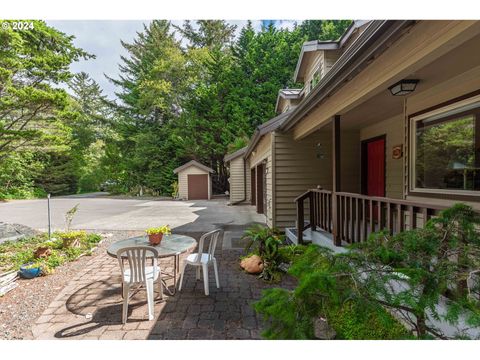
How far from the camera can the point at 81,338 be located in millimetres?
2582

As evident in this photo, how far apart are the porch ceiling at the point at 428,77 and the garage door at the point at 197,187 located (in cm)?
1505

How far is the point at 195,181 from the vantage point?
19.7 metres

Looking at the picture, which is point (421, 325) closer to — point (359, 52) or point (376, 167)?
point (359, 52)

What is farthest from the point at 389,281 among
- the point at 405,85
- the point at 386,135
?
the point at 386,135

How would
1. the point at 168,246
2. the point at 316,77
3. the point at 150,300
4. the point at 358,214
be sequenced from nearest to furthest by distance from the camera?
the point at 150,300
the point at 358,214
the point at 168,246
the point at 316,77

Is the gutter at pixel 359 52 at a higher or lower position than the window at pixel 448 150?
higher

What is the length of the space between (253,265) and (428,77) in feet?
11.6

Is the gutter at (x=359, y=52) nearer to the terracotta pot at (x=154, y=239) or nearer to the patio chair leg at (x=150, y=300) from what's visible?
the terracotta pot at (x=154, y=239)

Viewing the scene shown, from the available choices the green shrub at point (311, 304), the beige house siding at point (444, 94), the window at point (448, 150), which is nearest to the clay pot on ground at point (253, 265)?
the beige house siding at point (444, 94)

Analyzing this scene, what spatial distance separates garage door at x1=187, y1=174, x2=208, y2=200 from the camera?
19688mm

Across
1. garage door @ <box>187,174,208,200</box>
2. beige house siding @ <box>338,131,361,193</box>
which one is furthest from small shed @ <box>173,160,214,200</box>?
beige house siding @ <box>338,131,361,193</box>

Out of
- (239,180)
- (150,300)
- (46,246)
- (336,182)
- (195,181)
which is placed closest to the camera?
(150,300)

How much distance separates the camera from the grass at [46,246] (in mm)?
4667
